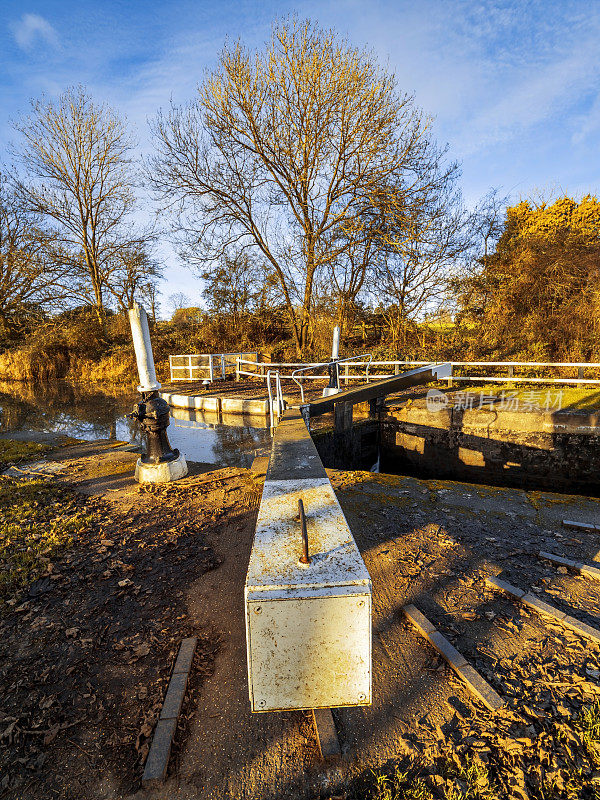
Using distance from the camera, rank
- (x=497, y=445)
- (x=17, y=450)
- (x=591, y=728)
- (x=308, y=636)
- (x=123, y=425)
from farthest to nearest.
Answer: (x=123, y=425)
(x=497, y=445)
(x=17, y=450)
(x=591, y=728)
(x=308, y=636)

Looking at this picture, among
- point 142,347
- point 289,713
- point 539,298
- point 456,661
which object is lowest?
point 289,713

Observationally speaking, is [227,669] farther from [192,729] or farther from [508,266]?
[508,266]

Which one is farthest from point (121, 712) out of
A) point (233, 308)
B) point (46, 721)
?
point (233, 308)

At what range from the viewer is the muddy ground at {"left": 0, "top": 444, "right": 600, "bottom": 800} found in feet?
5.05

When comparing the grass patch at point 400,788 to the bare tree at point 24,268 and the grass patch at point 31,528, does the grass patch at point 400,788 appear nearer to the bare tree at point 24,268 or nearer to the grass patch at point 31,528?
the grass patch at point 31,528

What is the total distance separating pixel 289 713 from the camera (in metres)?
1.85

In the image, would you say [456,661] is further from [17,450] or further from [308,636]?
[17,450]

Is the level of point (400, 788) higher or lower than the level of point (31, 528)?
lower

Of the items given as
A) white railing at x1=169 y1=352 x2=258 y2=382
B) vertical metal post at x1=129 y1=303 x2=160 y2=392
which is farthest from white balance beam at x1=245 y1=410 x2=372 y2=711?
white railing at x1=169 y1=352 x2=258 y2=382

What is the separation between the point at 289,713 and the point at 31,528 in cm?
316

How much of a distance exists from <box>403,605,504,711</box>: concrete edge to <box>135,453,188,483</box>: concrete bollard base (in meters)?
3.34

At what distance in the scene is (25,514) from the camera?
3.86 meters

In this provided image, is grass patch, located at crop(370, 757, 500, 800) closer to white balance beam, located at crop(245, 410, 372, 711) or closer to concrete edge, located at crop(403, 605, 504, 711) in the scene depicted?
concrete edge, located at crop(403, 605, 504, 711)

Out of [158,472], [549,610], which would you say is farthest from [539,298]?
[158,472]
